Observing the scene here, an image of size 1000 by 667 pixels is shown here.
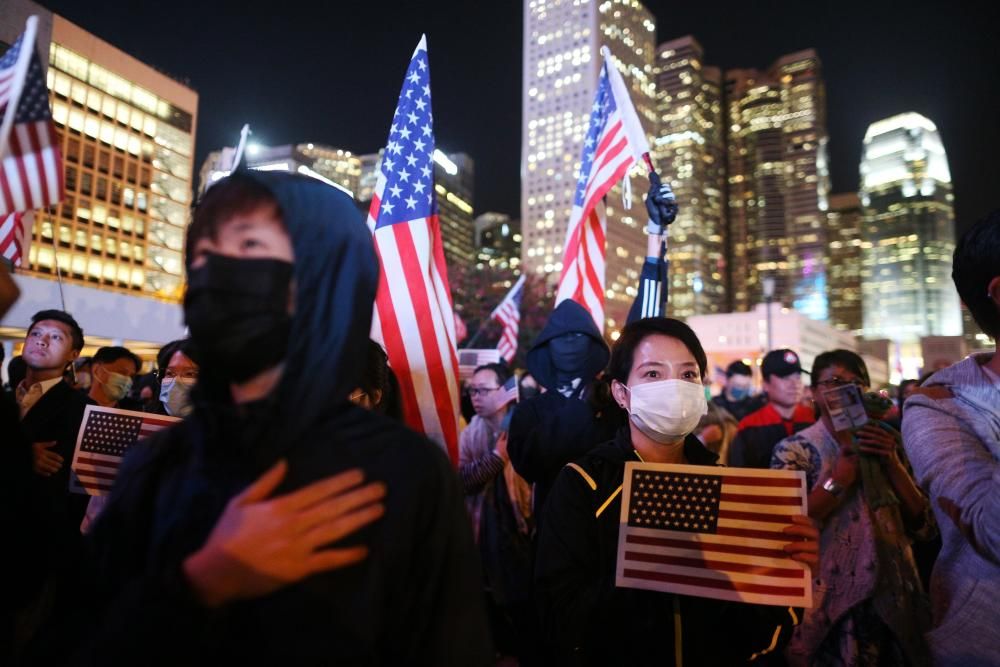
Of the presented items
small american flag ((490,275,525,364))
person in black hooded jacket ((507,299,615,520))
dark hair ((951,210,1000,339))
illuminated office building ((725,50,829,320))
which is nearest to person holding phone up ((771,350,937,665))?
dark hair ((951,210,1000,339))

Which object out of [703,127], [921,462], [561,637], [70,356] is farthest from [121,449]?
[703,127]

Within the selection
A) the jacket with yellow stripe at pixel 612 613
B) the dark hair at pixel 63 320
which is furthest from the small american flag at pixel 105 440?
the jacket with yellow stripe at pixel 612 613

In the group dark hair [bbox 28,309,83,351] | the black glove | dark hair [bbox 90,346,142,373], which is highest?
the black glove

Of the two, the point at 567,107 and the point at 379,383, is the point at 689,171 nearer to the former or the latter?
the point at 567,107

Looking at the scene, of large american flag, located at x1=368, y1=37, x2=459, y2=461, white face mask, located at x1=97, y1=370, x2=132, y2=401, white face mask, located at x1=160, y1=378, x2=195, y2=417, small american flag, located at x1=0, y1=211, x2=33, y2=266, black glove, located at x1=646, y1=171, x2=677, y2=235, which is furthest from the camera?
black glove, located at x1=646, y1=171, x2=677, y2=235

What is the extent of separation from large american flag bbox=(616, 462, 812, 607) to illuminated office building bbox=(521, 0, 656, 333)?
9971 centimetres

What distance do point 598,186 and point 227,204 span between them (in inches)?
212

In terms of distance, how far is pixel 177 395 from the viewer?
3.90 m

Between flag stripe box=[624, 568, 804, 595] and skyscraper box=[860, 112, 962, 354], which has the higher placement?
skyscraper box=[860, 112, 962, 354]

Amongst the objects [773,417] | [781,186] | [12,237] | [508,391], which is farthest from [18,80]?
[781,186]

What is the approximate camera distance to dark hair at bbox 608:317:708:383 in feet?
9.24

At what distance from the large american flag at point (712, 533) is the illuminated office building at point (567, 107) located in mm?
99708

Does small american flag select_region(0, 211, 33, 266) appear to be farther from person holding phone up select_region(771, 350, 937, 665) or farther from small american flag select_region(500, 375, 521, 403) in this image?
person holding phone up select_region(771, 350, 937, 665)

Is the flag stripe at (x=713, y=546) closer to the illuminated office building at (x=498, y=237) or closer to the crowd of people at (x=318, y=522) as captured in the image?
the crowd of people at (x=318, y=522)
